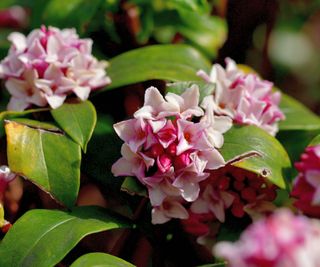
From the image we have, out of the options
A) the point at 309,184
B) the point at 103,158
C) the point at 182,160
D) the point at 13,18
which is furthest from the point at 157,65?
the point at 13,18

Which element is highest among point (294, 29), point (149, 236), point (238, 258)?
point (238, 258)

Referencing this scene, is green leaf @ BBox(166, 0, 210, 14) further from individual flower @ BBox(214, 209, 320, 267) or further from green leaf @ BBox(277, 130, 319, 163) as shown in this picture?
individual flower @ BBox(214, 209, 320, 267)

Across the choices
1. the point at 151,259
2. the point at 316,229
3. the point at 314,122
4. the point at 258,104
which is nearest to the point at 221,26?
the point at 314,122

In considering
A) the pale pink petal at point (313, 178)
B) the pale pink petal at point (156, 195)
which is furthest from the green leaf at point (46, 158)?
the pale pink petal at point (313, 178)

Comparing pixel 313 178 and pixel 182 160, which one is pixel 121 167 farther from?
pixel 313 178

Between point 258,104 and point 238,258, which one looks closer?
point 238,258

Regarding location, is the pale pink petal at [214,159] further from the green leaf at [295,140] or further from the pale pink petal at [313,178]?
the green leaf at [295,140]

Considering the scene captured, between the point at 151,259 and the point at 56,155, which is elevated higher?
the point at 56,155

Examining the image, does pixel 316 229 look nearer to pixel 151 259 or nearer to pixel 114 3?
pixel 151 259
